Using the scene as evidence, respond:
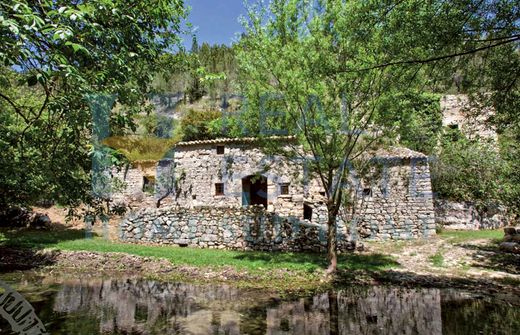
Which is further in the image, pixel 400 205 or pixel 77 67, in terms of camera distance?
pixel 400 205

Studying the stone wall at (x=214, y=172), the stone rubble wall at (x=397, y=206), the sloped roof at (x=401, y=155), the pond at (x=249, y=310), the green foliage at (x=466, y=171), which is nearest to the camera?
the pond at (x=249, y=310)

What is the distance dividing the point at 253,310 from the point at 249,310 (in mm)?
76

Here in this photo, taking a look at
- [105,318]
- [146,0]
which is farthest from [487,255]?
[146,0]

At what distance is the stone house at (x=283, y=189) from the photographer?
13.0 m

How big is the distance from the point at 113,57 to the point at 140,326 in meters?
4.18

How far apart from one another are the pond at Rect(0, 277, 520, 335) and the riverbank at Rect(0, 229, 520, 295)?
34.1 inches

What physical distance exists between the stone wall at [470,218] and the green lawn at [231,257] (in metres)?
8.32

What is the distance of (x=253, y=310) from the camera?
603cm

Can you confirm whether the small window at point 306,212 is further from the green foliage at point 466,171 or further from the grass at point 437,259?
the green foliage at point 466,171

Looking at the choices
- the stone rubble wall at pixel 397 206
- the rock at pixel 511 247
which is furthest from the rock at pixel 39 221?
the rock at pixel 511 247

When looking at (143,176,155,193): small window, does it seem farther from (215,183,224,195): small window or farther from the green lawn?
the green lawn

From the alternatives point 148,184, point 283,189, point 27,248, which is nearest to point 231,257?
point 283,189

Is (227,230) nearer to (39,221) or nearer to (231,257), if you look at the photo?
(231,257)

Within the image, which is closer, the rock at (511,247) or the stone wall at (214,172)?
the rock at (511,247)
